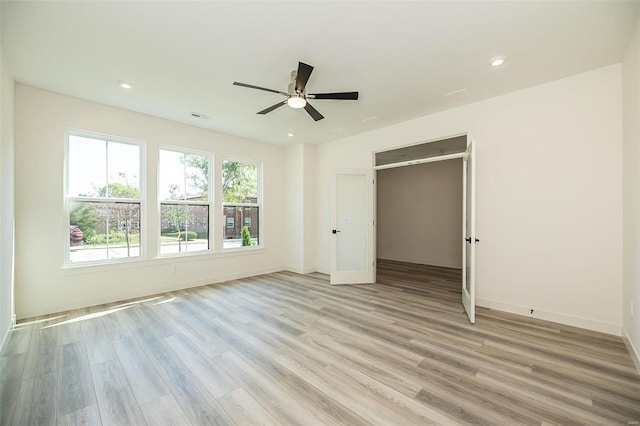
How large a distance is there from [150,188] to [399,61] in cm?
420

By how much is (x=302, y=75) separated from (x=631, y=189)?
3.32 meters

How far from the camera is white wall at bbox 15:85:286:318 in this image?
10.7 feet

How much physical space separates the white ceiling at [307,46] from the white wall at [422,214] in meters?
3.48

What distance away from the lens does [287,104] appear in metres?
2.94

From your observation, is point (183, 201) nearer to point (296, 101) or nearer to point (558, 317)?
point (296, 101)

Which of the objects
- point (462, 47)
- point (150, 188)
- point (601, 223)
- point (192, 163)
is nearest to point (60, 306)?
point (150, 188)

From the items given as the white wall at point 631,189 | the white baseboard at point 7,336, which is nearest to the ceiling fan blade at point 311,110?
the white wall at point 631,189

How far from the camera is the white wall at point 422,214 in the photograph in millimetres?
6578

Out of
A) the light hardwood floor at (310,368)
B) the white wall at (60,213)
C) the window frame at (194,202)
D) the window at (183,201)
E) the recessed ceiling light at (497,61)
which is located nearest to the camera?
the light hardwood floor at (310,368)

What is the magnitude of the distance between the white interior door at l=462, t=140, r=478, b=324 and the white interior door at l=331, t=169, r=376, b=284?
1748mm

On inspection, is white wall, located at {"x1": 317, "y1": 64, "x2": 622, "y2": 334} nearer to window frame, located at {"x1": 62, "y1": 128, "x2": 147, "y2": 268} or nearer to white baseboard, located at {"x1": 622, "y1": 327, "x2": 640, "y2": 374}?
white baseboard, located at {"x1": 622, "y1": 327, "x2": 640, "y2": 374}

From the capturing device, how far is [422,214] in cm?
715

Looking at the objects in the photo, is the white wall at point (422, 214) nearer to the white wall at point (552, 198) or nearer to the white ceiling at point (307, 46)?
the white wall at point (552, 198)

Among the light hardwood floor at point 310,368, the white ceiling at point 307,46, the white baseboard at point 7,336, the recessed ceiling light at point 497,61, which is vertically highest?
the white ceiling at point 307,46
